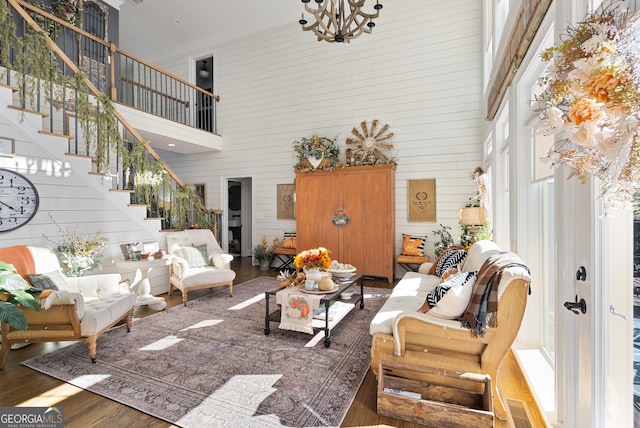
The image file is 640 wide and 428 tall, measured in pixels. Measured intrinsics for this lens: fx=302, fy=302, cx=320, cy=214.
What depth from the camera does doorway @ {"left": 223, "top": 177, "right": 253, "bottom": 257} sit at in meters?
8.38

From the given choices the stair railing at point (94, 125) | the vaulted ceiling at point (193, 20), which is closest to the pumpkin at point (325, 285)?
the stair railing at point (94, 125)

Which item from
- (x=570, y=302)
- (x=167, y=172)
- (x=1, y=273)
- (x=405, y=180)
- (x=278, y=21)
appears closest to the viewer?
(x=570, y=302)

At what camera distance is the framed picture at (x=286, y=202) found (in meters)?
6.88

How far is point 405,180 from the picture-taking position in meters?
5.92

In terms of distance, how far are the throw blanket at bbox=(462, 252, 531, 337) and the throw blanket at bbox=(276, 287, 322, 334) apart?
4.73 ft

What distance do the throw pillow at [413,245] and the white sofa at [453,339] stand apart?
3369 millimetres

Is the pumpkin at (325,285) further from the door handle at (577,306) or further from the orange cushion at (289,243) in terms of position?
the orange cushion at (289,243)

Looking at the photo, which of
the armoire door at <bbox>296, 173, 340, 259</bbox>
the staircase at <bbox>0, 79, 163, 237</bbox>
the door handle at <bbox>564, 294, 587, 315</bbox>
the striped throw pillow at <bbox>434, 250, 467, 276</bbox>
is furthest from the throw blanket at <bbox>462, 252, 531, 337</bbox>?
the staircase at <bbox>0, 79, 163, 237</bbox>

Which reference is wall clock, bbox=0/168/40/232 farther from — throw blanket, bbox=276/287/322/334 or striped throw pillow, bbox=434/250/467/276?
striped throw pillow, bbox=434/250/467/276

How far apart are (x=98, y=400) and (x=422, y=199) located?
5336 mm

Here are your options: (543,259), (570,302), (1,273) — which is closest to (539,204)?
(543,259)

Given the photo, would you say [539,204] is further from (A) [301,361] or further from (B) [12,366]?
(B) [12,366]

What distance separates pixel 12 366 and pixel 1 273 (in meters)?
1.28

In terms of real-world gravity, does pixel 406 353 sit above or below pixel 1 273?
below
